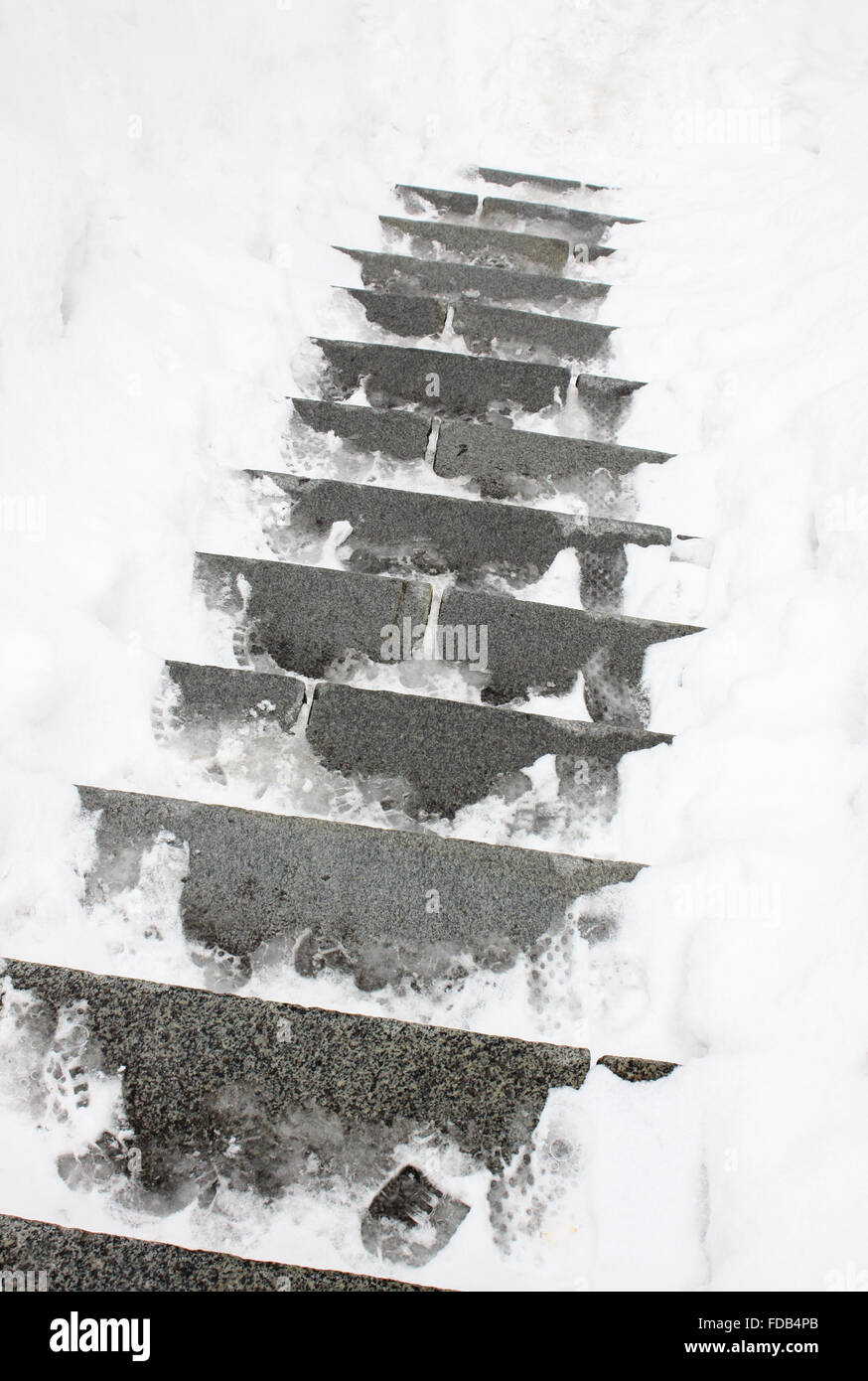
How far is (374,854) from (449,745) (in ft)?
1.01

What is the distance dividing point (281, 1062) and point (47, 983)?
0.36 meters

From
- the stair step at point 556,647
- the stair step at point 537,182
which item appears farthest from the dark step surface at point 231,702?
the stair step at point 537,182

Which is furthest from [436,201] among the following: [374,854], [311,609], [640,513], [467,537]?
[374,854]

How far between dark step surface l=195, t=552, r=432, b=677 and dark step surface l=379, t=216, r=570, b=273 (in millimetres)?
2216

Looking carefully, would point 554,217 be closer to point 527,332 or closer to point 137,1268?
point 527,332

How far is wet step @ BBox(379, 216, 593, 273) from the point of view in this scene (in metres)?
3.72

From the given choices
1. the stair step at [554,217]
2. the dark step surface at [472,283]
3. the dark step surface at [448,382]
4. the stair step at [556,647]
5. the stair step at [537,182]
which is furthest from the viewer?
the stair step at [537,182]

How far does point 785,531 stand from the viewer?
2186mm

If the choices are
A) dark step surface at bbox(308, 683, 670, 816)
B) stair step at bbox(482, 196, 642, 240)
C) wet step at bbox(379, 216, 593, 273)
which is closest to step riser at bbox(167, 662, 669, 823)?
dark step surface at bbox(308, 683, 670, 816)

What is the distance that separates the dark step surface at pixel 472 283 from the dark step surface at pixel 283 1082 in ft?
9.41

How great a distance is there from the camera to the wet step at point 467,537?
231 cm

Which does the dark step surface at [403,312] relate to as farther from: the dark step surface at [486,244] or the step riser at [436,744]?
the step riser at [436,744]
